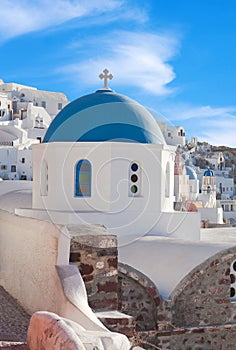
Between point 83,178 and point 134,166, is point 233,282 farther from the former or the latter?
point 83,178

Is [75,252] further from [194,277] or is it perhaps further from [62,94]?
[62,94]

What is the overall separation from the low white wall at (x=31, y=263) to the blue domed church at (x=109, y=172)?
3.69 m

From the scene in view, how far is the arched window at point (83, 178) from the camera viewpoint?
8.73 metres

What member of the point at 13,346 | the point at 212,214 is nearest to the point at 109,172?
the point at 13,346

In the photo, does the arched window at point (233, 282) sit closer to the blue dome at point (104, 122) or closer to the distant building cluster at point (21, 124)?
the blue dome at point (104, 122)

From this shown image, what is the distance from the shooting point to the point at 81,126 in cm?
884

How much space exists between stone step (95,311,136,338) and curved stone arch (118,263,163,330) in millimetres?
2918

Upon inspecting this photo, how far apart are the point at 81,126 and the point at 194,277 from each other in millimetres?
3324

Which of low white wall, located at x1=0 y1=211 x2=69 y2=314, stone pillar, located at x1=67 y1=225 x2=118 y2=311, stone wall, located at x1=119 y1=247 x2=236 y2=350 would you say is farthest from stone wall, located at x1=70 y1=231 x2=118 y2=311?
stone wall, located at x1=119 y1=247 x2=236 y2=350

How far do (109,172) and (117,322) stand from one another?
4.94 metres

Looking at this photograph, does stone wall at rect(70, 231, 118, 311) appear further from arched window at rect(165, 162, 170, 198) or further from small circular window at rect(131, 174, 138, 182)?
arched window at rect(165, 162, 170, 198)

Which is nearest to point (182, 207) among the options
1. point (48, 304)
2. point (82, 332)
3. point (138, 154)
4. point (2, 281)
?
point (138, 154)

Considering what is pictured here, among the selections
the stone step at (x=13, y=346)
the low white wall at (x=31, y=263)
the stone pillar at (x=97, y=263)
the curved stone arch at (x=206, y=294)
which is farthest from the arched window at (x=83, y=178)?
the stone step at (x=13, y=346)

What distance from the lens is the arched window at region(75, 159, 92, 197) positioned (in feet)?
28.7
